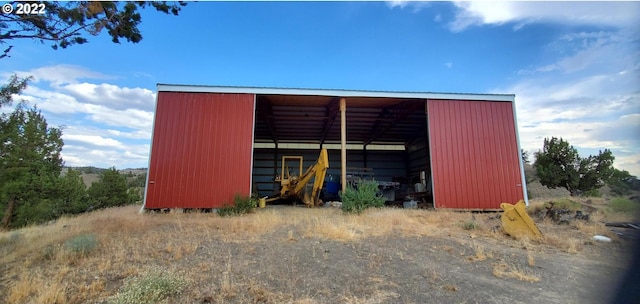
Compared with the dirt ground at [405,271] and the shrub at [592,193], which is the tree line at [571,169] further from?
the dirt ground at [405,271]

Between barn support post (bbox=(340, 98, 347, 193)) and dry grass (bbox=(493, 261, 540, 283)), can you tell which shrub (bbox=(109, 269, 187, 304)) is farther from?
barn support post (bbox=(340, 98, 347, 193))

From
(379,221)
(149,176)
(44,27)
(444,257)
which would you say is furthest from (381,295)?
(149,176)

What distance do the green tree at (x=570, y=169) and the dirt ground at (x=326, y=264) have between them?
1504 cm

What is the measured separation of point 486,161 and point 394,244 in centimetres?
814

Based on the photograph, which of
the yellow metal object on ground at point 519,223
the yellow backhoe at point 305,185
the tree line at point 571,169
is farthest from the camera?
the tree line at point 571,169

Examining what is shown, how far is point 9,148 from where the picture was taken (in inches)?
615

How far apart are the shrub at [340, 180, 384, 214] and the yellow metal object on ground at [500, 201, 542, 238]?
425 centimetres

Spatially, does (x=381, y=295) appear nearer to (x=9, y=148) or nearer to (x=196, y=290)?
(x=196, y=290)

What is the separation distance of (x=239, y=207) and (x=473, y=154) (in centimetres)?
952

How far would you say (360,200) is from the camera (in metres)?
10.5

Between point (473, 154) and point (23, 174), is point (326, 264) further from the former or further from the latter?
point (23, 174)

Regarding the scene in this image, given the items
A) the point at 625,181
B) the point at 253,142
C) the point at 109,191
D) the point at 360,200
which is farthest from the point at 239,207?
the point at 109,191

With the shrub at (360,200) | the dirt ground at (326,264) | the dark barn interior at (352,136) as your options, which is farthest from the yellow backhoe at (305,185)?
the dirt ground at (326,264)

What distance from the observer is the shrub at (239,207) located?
10070mm
